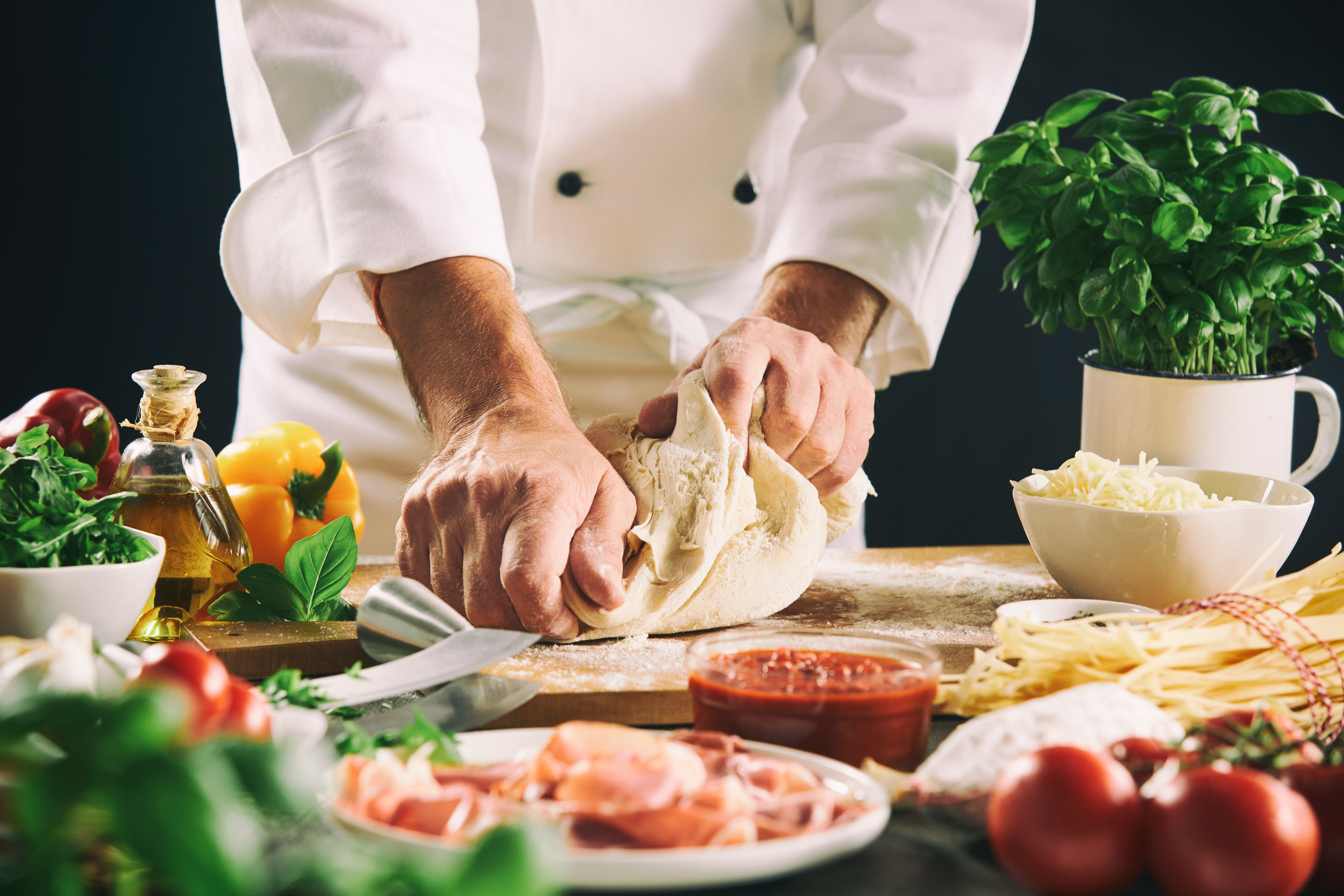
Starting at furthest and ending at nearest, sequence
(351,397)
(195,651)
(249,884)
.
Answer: (351,397), (195,651), (249,884)

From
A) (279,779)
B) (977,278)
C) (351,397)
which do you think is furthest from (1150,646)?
(977,278)

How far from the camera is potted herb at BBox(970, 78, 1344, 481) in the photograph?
1657mm

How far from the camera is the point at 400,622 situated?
47.8 inches

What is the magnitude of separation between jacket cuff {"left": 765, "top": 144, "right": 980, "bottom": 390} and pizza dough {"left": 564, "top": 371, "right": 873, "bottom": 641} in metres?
0.47

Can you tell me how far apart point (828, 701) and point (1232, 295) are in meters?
1.04

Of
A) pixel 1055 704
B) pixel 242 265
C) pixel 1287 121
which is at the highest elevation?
Answer: pixel 1287 121

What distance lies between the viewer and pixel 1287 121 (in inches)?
138

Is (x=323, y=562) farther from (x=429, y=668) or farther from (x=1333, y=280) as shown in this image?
(x=1333, y=280)

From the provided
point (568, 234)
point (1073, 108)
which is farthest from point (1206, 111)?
point (568, 234)

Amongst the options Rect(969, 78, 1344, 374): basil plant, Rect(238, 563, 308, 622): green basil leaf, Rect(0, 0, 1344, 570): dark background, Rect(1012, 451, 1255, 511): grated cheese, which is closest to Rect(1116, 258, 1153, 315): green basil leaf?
Rect(969, 78, 1344, 374): basil plant

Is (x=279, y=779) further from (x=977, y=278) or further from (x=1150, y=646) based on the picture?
(x=977, y=278)

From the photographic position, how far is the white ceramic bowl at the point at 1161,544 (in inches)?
59.0

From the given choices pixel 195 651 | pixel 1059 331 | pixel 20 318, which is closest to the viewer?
pixel 195 651

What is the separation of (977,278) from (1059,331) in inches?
13.8
